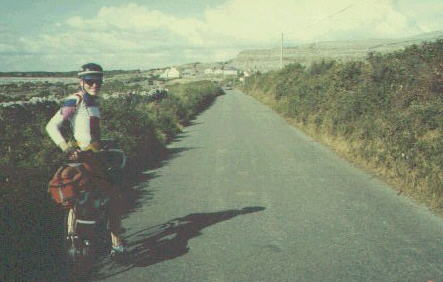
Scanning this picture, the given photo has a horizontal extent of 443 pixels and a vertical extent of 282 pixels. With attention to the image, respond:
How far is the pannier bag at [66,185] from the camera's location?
14.3 feet

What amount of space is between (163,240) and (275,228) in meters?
1.62

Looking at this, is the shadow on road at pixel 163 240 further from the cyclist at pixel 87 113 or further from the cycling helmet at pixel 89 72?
the cycling helmet at pixel 89 72

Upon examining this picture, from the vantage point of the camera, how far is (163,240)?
235 inches

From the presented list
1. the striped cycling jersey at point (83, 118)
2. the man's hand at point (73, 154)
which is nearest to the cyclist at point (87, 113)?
the striped cycling jersey at point (83, 118)

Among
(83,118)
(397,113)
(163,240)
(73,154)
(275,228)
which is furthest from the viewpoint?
(397,113)

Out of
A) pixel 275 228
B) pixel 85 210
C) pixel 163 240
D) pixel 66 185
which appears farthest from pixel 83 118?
pixel 275 228

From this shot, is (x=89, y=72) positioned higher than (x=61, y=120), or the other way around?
(x=89, y=72)

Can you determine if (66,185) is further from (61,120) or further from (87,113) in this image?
(87,113)

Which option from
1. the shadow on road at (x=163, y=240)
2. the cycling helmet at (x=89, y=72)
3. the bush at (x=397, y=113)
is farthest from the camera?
the bush at (x=397, y=113)

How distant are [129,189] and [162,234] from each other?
10.7ft

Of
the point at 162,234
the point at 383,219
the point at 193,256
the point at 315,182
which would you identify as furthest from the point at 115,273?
the point at 315,182

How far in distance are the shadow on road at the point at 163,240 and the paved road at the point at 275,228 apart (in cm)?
1

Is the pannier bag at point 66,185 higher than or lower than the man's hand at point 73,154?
lower

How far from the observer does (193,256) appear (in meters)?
5.35
